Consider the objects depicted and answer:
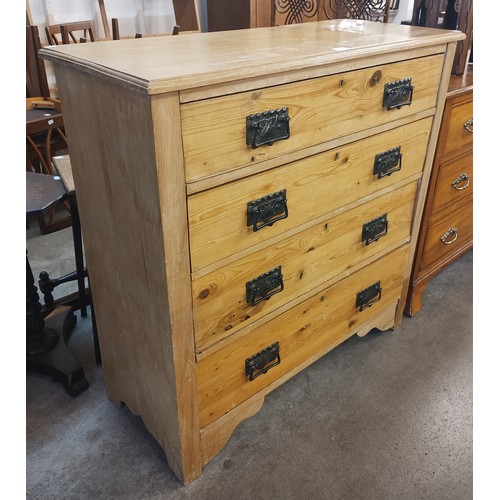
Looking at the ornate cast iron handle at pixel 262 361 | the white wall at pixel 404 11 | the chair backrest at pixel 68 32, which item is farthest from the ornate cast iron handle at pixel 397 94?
the white wall at pixel 404 11

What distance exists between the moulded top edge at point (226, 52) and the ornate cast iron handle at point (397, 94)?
0.10 m

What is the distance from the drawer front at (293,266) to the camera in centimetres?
126

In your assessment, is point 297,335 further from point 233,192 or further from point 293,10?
point 293,10

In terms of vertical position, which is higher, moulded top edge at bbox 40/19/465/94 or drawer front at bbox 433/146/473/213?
moulded top edge at bbox 40/19/465/94

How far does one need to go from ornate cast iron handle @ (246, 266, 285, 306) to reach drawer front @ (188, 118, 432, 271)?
0.12 m

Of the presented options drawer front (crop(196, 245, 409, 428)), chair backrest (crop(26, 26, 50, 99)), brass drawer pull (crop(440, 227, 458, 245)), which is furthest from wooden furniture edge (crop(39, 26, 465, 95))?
chair backrest (crop(26, 26, 50, 99))

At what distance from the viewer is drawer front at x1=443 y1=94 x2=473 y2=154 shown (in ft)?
5.88

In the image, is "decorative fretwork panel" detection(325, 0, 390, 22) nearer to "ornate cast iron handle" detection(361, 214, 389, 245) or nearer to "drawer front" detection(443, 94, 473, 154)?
"drawer front" detection(443, 94, 473, 154)

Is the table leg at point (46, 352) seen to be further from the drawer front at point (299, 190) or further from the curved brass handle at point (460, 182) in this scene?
the curved brass handle at point (460, 182)

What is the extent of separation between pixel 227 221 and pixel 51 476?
1.01m

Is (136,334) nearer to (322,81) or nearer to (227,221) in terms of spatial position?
(227,221)

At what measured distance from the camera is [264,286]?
1.35 metres

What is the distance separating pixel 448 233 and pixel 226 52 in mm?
1433

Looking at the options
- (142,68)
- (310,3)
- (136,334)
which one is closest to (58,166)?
(136,334)
